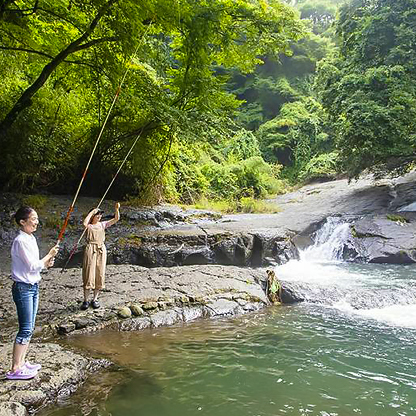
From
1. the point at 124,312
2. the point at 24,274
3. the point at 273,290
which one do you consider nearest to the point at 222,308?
the point at 273,290

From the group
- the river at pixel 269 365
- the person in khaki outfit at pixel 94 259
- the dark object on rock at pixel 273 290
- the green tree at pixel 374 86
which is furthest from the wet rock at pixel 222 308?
the green tree at pixel 374 86

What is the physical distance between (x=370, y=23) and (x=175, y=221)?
1181cm

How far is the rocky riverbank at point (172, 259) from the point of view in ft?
15.6

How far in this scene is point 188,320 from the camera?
6.86m

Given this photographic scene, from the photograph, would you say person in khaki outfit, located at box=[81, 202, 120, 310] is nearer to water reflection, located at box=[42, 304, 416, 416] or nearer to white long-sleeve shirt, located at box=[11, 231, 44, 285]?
water reflection, located at box=[42, 304, 416, 416]

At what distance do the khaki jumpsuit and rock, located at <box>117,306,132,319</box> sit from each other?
535mm

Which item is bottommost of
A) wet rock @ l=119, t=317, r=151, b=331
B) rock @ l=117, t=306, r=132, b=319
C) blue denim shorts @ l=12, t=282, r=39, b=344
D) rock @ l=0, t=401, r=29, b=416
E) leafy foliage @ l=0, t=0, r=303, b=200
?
wet rock @ l=119, t=317, r=151, b=331

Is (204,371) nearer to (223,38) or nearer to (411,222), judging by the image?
(223,38)

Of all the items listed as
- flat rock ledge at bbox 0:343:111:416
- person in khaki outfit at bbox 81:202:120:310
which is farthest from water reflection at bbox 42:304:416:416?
person in khaki outfit at bbox 81:202:120:310

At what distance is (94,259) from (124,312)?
102 centimetres

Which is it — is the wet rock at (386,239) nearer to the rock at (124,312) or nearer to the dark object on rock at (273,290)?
Result: the dark object on rock at (273,290)

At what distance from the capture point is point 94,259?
6.39 metres

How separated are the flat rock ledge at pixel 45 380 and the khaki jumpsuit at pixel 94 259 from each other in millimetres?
1615

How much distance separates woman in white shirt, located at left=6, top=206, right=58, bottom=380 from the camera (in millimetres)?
3662
